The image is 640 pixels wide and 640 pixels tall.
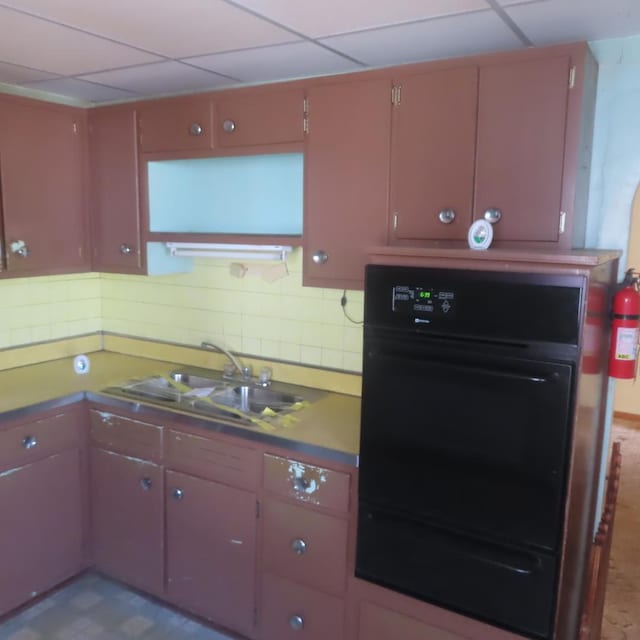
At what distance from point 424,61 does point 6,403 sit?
2.11 meters

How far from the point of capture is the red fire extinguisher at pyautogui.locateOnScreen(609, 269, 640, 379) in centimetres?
198

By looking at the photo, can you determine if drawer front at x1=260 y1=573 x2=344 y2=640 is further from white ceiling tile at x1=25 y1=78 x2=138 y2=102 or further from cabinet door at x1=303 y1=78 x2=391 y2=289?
white ceiling tile at x1=25 y1=78 x2=138 y2=102

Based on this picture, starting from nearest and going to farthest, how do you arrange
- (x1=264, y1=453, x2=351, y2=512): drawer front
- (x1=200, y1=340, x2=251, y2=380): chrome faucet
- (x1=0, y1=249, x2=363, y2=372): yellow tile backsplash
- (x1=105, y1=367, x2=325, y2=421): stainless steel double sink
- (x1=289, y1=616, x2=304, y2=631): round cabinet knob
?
(x1=264, y1=453, x2=351, y2=512): drawer front, (x1=289, y1=616, x2=304, y2=631): round cabinet knob, (x1=105, y1=367, x2=325, y2=421): stainless steel double sink, (x1=0, y1=249, x2=363, y2=372): yellow tile backsplash, (x1=200, y1=340, x2=251, y2=380): chrome faucet

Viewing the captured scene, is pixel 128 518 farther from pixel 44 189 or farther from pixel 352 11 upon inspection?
pixel 352 11

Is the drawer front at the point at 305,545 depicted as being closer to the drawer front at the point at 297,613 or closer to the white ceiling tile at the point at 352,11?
the drawer front at the point at 297,613

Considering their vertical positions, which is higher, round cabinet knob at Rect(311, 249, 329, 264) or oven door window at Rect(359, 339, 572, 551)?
round cabinet knob at Rect(311, 249, 329, 264)

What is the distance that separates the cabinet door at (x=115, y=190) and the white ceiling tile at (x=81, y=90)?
97 millimetres

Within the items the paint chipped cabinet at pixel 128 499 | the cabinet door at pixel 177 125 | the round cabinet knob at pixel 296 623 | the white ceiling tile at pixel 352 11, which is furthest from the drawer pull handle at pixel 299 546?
the white ceiling tile at pixel 352 11

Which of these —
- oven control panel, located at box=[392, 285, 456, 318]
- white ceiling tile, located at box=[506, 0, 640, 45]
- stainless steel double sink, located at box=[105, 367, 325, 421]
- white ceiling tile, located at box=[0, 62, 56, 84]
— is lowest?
stainless steel double sink, located at box=[105, 367, 325, 421]

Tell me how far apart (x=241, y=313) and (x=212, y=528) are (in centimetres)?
104

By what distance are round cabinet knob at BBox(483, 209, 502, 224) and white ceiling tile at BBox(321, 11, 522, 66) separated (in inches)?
21.9

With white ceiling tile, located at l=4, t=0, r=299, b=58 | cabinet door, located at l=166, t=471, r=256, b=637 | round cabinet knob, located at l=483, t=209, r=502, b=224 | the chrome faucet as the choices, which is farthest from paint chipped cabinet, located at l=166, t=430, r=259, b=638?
white ceiling tile, located at l=4, t=0, r=299, b=58

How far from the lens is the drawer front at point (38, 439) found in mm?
2547

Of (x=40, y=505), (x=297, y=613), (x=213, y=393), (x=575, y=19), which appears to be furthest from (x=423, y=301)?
(x=40, y=505)
